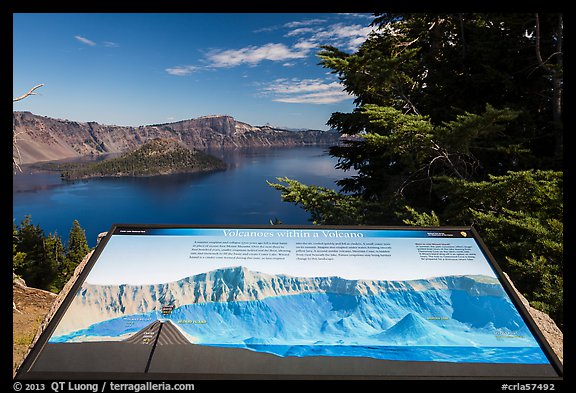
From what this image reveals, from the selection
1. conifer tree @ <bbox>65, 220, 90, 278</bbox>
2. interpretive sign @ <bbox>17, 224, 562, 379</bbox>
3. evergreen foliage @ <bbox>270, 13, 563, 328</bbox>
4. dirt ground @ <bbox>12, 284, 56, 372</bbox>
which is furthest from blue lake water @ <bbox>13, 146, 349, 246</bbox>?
interpretive sign @ <bbox>17, 224, 562, 379</bbox>

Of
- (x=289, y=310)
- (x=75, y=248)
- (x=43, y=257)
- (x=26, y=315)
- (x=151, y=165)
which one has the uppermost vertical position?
(x=289, y=310)

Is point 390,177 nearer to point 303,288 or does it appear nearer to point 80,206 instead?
point 303,288

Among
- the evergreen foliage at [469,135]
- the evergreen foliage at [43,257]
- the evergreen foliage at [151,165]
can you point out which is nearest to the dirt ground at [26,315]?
the evergreen foliage at [469,135]

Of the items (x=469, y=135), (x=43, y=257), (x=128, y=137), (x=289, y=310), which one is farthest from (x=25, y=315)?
(x=128, y=137)

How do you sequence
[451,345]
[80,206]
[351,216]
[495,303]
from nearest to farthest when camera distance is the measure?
[451,345], [495,303], [351,216], [80,206]

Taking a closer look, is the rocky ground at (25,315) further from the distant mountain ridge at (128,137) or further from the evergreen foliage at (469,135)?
the distant mountain ridge at (128,137)

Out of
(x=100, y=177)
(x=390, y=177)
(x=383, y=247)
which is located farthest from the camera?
(x=100, y=177)

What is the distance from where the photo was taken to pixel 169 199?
78062 millimetres

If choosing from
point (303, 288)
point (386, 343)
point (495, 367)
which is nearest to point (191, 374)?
point (303, 288)

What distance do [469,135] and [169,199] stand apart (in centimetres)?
7755

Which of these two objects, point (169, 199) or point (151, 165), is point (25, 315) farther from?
point (151, 165)
